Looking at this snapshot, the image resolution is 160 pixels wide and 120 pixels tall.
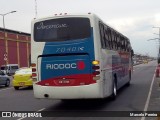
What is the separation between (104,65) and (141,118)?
126 inches

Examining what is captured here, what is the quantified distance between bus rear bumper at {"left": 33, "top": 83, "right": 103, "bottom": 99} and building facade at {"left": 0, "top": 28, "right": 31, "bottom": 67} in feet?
165

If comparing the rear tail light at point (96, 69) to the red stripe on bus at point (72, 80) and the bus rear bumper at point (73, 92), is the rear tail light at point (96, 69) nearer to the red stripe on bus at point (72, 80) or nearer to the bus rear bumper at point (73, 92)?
the red stripe on bus at point (72, 80)

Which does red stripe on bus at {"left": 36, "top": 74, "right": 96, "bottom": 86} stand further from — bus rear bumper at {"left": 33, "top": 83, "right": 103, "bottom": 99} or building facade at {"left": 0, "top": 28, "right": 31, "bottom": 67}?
building facade at {"left": 0, "top": 28, "right": 31, "bottom": 67}

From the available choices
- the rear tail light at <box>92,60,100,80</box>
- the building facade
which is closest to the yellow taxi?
the rear tail light at <box>92,60,100,80</box>

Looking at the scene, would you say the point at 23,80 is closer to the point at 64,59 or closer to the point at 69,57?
the point at 64,59

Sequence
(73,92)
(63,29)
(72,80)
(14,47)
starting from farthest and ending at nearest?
(14,47)
(63,29)
(72,80)
(73,92)

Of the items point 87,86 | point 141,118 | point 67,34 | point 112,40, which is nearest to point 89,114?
point 87,86

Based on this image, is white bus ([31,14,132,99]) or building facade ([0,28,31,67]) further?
building facade ([0,28,31,67])

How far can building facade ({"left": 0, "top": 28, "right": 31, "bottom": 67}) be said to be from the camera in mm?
64938

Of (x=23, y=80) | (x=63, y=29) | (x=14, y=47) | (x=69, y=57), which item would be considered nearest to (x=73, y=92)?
(x=69, y=57)

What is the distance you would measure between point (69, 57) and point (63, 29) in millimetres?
1052

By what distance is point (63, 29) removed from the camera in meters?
13.3

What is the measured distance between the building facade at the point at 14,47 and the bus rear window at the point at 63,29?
1963 inches

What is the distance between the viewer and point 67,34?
43.3 feet
